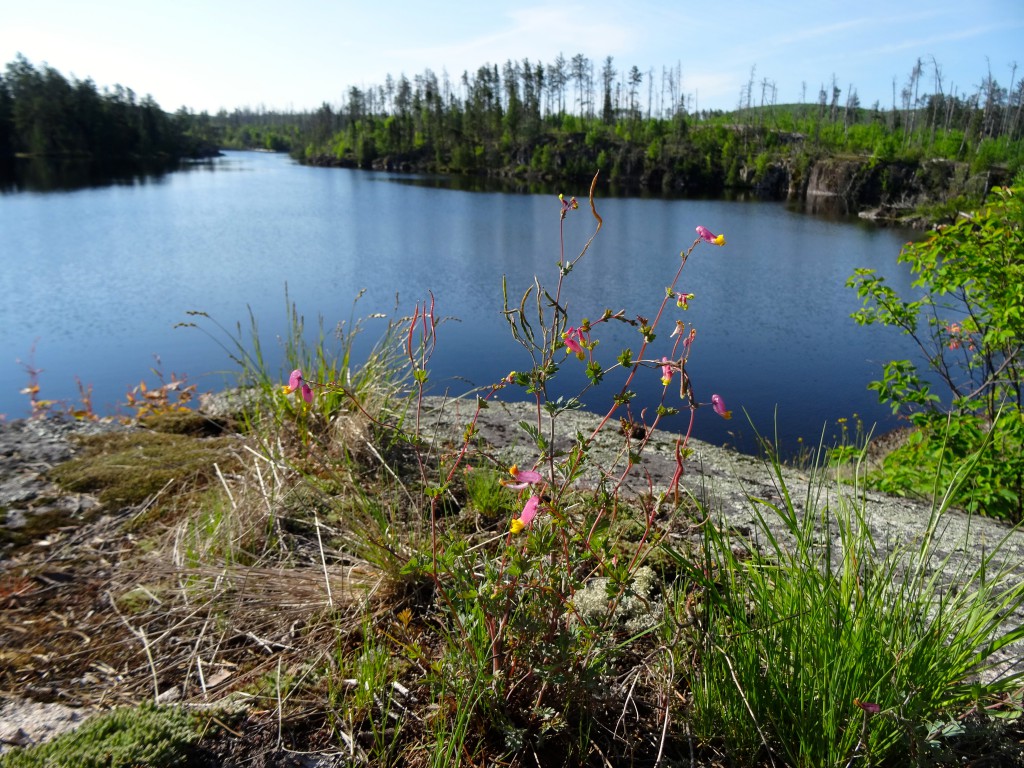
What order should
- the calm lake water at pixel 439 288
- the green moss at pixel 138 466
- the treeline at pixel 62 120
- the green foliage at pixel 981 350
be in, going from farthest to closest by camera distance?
the treeline at pixel 62 120 < the calm lake water at pixel 439 288 < the green foliage at pixel 981 350 < the green moss at pixel 138 466

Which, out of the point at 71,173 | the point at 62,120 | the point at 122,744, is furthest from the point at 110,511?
the point at 62,120

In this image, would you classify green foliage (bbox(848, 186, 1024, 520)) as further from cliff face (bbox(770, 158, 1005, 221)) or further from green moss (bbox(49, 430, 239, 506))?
cliff face (bbox(770, 158, 1005, 221))

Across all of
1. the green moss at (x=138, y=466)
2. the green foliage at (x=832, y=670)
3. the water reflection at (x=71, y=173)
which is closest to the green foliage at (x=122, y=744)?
the green foliage at (x=832, y=670)

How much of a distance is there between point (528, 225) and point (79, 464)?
2277 cm

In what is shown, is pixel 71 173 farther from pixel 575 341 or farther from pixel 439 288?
pixel 575 341

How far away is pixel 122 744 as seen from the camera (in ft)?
4.12

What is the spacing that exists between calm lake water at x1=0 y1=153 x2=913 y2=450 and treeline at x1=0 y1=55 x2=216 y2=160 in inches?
1343

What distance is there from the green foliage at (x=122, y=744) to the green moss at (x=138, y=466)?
1523 mm

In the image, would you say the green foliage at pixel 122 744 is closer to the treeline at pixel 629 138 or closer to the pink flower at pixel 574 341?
the pink flower at pixel 574 341

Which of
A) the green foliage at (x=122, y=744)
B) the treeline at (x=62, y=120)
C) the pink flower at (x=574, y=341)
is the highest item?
the treeline at (x=62, y=120)

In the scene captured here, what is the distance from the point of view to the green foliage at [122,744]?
1211 millimetres

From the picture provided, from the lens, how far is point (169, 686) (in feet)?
5.46

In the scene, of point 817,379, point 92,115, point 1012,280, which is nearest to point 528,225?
point 817,379

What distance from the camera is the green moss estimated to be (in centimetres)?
274
